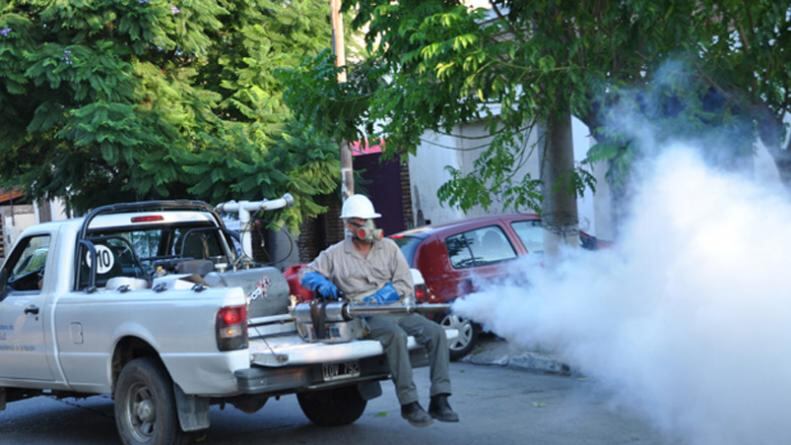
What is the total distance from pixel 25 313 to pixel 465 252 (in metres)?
5.21

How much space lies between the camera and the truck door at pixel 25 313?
839 centimetres

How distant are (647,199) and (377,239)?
1.99m

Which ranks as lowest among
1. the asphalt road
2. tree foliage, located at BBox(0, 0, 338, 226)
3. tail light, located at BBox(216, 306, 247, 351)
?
the asphalt road

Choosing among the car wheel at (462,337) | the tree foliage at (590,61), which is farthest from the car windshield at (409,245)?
the tree foliage at (590,61)

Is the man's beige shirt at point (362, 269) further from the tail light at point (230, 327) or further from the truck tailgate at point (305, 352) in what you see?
the tail light at point (230, 327)

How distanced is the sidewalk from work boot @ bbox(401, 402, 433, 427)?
3.93 m

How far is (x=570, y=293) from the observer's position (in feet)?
26.9

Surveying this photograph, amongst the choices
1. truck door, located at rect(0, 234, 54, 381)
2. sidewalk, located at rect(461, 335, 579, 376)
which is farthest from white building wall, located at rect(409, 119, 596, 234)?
truck door, located at rect(0, 234, 54, 381)

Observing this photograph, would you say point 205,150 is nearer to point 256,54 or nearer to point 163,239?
point 256,54

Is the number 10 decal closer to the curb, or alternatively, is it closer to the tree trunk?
the tree trunk

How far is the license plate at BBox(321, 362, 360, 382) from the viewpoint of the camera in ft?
23.6

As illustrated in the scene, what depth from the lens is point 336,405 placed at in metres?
8.58

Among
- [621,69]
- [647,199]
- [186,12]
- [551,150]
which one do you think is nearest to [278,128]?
[186,12]

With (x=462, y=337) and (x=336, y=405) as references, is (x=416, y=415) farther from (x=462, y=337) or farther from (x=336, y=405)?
(x=462, y=337)
